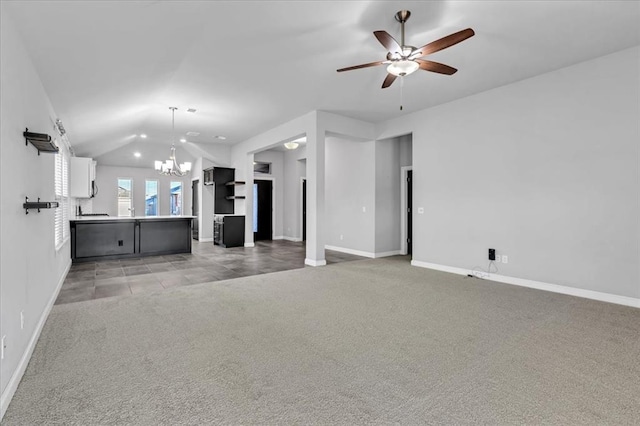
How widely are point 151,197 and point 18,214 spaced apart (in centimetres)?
1008

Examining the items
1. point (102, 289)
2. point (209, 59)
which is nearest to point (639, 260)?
point (209, 59)

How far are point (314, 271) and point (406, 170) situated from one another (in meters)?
3.53

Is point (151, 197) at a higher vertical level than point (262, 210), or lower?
higher

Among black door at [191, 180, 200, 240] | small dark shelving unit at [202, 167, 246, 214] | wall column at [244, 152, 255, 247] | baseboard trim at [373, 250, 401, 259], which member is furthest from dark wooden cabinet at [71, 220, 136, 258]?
baseboard trim at [373, 250, 401, 259]

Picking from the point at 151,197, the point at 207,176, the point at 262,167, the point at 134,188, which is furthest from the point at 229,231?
the point at 134,188

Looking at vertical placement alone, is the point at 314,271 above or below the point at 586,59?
below

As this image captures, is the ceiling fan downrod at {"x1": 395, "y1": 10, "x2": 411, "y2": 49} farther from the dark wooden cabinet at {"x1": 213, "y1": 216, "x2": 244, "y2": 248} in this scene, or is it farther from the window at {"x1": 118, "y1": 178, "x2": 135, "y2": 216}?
the window at {"x1": 118, "y1": 178, "x2": 135, "y2": 216}

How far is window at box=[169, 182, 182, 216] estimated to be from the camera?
38.1 feet

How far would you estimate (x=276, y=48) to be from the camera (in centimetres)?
359

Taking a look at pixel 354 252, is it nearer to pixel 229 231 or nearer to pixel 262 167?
pixel 229 231

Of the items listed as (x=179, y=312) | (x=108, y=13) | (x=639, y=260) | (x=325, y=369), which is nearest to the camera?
(x=325, y=369)

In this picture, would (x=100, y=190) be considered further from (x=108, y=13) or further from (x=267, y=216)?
(x=108, y=13)

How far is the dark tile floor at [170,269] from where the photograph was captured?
14.2 ft

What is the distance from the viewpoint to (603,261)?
12.7ft
